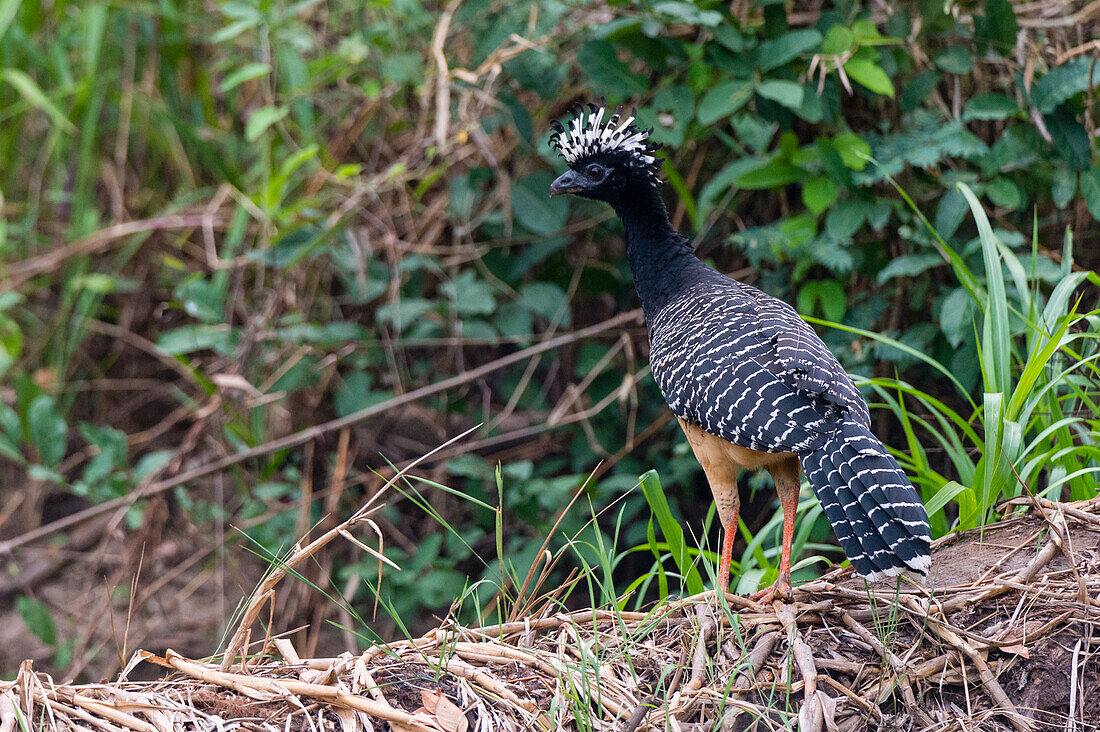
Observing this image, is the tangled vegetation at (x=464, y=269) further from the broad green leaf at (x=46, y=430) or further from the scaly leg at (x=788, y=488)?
the scaly leg at (x=788, y=488)

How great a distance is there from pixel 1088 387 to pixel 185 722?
279 centimetres

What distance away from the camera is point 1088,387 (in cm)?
295

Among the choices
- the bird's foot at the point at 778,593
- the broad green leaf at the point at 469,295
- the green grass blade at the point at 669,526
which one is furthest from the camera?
the broad green leaf at the point at 469,295

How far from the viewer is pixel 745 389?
2.62 m

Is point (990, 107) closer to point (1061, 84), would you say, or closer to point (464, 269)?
point (1061, 84)

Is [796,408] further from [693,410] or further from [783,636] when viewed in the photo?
[783,636]

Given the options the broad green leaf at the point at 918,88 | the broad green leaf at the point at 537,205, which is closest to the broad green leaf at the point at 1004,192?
the broad green leaf at the point at 918,88

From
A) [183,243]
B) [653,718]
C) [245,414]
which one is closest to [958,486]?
[653,718]

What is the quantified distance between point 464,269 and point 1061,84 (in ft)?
9.27

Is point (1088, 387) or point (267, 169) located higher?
point (267, 169)

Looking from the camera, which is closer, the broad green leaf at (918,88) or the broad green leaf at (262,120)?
the broad green leaf at (918,88)

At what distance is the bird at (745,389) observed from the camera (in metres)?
2.20

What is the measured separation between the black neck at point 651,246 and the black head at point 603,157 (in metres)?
0.05

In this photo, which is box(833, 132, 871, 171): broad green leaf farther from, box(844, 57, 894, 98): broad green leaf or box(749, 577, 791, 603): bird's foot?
box(749, 577, 791, 603): bird's foot
